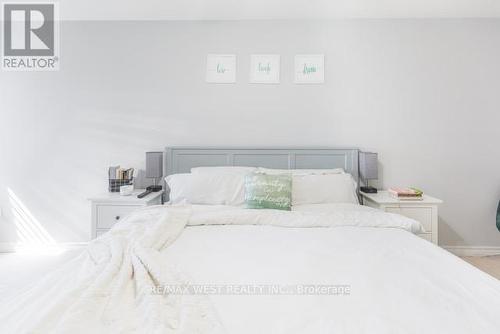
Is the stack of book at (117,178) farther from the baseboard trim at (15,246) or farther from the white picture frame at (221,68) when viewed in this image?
the white picture frame at (221,68)

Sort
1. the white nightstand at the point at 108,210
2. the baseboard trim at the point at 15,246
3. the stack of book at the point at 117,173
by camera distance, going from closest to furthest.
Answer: the white nightstand at the point at 108,210 < the stack of book at the point at 117,173 < the baseboard trim at the point at 15,246

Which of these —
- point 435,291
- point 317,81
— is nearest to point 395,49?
point 317,81

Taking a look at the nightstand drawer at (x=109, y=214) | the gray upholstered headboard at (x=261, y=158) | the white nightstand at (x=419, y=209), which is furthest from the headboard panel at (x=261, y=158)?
the nightstand drawer at (x=109, y=214)

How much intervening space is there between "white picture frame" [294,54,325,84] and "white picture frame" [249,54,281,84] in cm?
21

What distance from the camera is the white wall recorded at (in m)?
2.94

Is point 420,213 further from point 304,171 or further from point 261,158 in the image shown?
point 261,158

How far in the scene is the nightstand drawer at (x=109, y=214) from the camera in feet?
8.38

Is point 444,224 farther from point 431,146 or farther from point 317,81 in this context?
point 317,81

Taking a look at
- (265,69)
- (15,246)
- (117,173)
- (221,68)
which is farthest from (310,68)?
(15,246)

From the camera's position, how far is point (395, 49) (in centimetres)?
294

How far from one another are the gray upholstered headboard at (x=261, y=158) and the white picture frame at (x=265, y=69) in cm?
71

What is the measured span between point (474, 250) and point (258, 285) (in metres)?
2.99

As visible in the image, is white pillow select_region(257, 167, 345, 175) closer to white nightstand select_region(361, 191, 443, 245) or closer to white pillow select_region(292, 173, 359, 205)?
white pillow select_region(292, 173, 359, 205)

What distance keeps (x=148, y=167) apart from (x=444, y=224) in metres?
3.06
